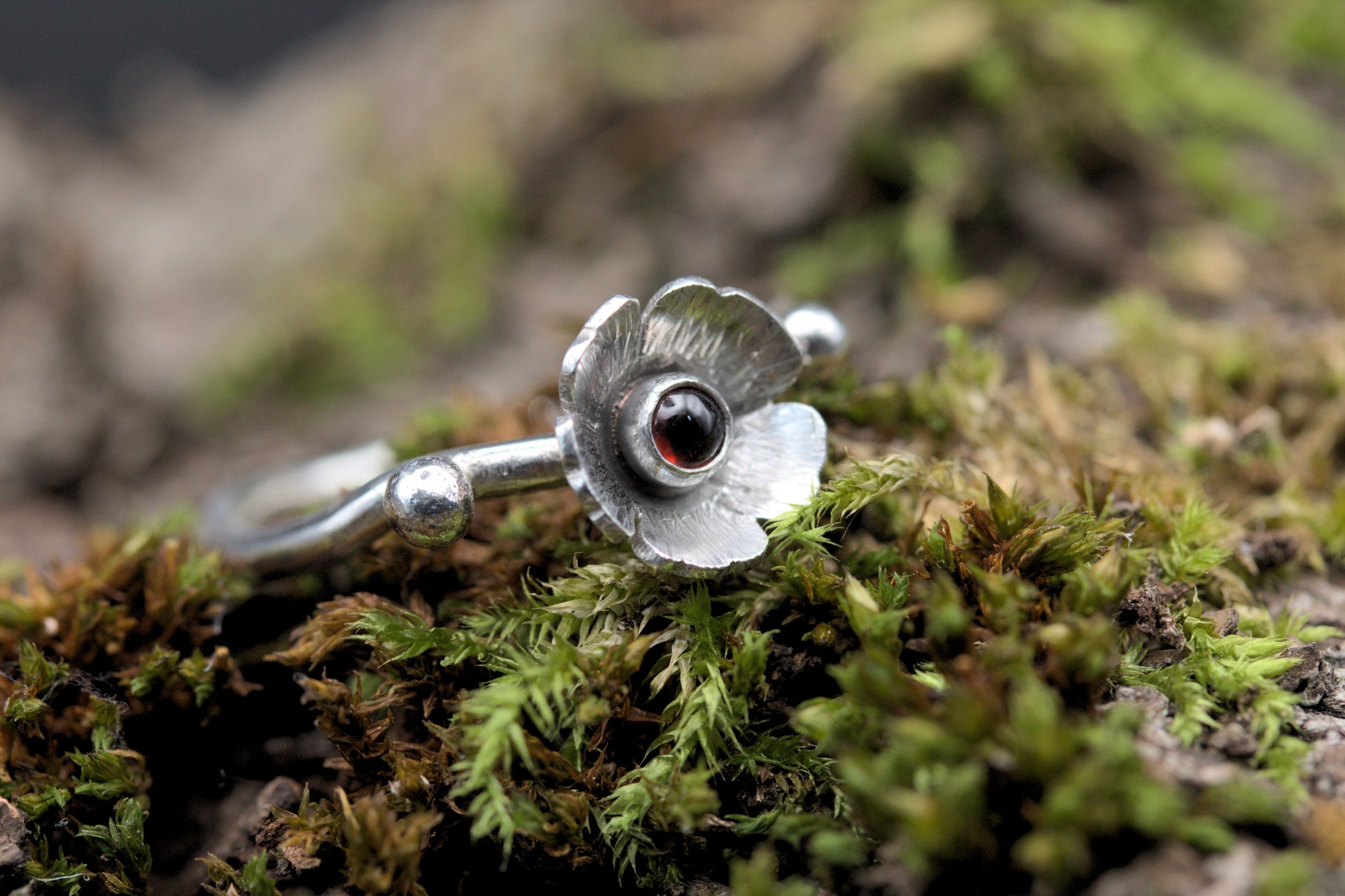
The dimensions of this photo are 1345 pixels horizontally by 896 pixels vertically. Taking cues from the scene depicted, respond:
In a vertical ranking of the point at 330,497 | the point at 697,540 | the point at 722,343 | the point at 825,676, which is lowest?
the point at 825,676

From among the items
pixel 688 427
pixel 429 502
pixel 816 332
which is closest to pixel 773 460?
pixel 688 427

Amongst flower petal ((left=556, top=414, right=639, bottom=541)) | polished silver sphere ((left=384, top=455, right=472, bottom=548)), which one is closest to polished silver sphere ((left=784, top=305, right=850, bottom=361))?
flower petal ((left=556, top=414, right=639, bottom=541))

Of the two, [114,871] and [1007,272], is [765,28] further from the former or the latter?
[114,871]

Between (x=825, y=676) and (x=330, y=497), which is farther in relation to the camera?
(x=330, y=497)

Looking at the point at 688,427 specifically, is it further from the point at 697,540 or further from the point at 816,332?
the point at 816,332

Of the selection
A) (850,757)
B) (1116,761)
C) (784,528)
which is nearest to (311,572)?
(784,528)

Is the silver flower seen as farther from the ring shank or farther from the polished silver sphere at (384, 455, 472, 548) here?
the polished silver sphere at (384, 455, 472, 548)

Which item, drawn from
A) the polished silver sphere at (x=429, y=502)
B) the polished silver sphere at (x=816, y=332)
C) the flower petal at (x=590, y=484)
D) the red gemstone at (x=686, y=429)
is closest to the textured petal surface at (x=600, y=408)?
the flower petal at (x=590, y=484)

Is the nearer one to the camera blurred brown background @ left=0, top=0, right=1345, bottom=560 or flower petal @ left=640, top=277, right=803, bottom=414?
flower petal @ left=640, top=277, right=803, bottom=414
